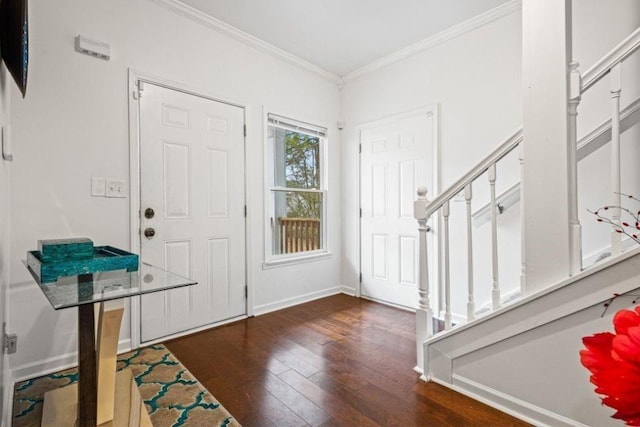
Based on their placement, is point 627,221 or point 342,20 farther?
point 342,20

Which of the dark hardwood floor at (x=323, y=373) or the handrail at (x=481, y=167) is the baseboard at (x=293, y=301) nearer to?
the dark hardwood floor at (x=323, y=373)

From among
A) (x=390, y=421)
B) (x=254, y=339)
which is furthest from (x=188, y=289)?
(x=390, y=421)

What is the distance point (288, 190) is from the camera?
3336 millimetres

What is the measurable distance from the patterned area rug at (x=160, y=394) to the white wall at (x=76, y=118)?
199 millimetres

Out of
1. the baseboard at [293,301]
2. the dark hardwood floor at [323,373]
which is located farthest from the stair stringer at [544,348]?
the baseboard at [293,301]

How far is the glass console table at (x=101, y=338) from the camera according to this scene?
111cm

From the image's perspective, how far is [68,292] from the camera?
3.51 ft

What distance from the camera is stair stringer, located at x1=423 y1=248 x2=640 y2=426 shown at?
1.26 m

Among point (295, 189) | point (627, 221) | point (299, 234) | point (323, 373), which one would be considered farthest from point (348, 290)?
point (627, 221)

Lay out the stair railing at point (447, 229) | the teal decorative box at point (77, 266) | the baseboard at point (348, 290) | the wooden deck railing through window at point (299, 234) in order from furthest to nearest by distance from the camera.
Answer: the baseboard at point (348, 290) → the wooden deck railing through window at point (299, 234) → the stair railing at point (447, 229) → the teal decorative box at point (77, 266)

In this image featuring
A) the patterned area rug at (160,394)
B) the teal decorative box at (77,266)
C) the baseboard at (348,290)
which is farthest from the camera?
the baseboard at (348,290)

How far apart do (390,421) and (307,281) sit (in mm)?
2036

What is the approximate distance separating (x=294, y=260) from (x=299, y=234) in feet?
1.01

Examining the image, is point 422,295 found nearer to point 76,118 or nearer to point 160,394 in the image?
point 160,394
